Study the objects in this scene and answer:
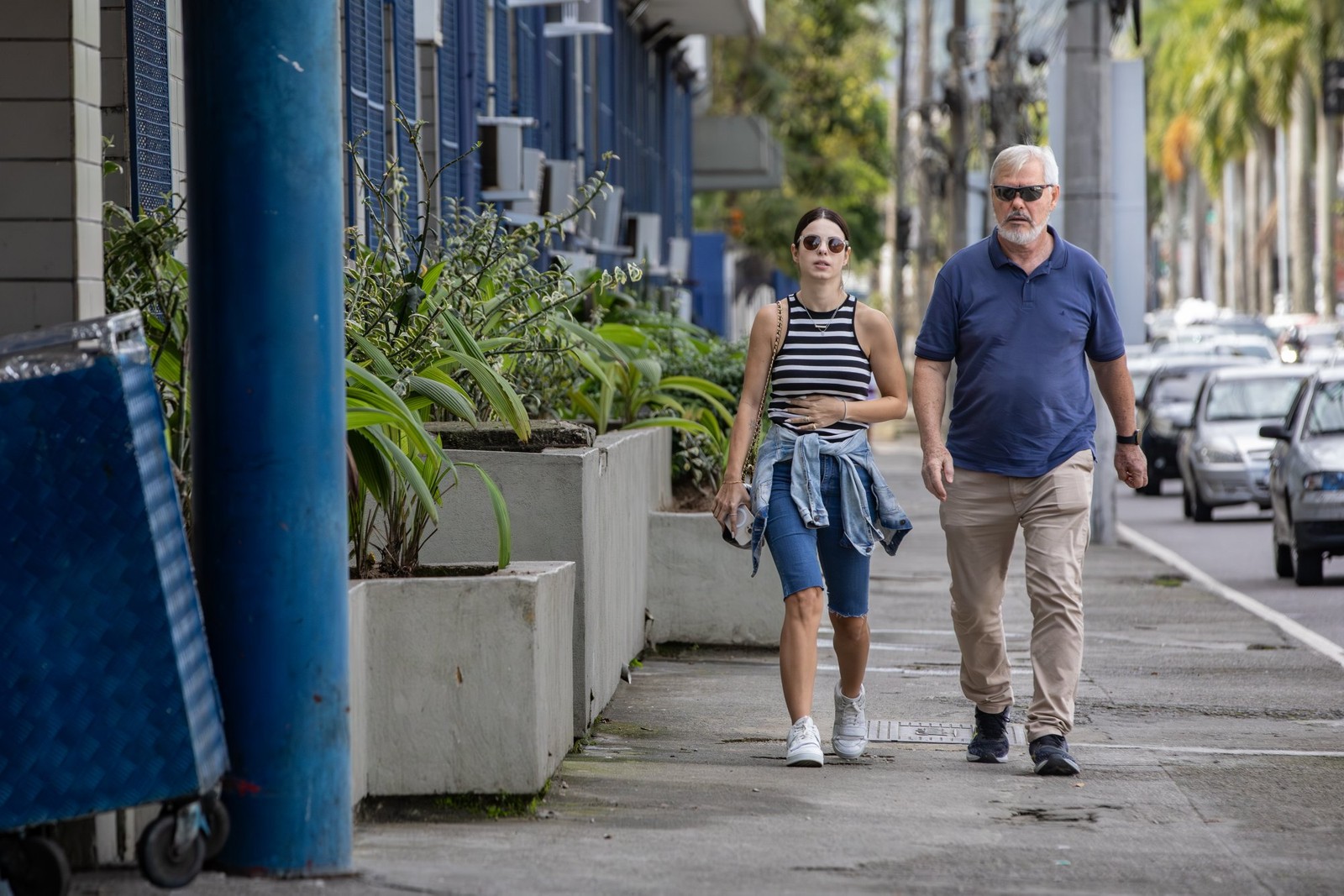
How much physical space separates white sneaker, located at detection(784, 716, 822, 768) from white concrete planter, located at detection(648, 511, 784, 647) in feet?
9.67

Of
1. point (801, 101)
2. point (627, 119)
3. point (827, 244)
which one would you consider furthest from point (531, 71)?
point (801, 101)

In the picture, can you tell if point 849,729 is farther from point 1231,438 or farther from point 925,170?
point 925,170

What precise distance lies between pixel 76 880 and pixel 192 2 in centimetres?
213

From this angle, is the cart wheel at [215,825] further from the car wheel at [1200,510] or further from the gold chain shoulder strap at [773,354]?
the car wheel at [1200,510]

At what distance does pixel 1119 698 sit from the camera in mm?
9102

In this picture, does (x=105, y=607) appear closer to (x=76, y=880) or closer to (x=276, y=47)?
(x=76, y=880)

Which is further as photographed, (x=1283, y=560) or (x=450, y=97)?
(x=1283, y=560)

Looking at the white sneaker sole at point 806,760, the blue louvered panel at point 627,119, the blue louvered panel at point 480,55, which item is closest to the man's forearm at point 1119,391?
the white sneaker sole at point 806,760

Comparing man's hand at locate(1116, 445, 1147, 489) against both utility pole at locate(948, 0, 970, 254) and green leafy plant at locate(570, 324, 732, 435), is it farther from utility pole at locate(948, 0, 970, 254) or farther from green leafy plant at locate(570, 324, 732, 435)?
utility pole at locate(948, 0, 970, 254)

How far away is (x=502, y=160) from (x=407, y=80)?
1537mm

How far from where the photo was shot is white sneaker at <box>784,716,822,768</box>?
7141 mm

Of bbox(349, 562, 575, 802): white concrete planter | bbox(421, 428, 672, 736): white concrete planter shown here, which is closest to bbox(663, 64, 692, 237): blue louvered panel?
bbox(421, 428, 672, 736): white concrete planter

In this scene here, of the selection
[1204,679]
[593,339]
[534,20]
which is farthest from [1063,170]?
[593,339]

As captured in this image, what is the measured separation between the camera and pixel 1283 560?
15.8 m
